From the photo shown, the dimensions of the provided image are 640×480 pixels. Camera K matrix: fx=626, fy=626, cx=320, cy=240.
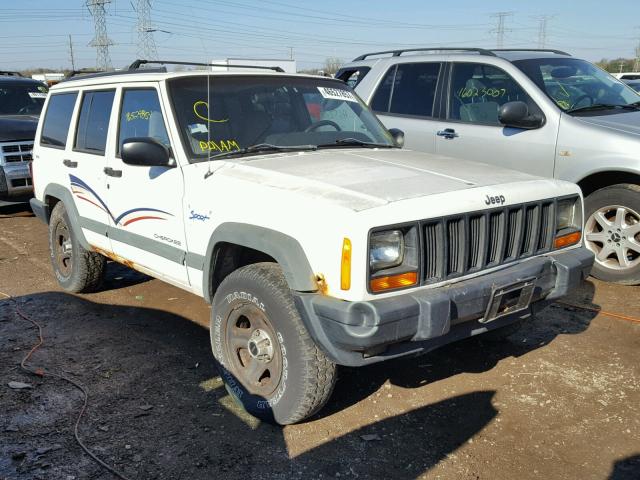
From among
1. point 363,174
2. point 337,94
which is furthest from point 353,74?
point 363,174

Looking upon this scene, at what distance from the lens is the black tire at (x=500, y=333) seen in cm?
435

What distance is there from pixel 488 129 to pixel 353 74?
7.88 feet

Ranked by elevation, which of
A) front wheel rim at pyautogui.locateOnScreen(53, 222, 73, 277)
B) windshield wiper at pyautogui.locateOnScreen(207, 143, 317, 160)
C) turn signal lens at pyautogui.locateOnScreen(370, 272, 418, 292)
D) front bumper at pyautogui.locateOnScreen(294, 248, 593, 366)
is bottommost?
front wheel rim at pyautogui.locateOnScreen(53, 222, 73, 277)

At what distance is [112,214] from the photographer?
183 inches

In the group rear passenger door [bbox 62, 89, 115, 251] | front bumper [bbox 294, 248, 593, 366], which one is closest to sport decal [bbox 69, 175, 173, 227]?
→ rear passenger door [bbox 62, 89, 115, 251]

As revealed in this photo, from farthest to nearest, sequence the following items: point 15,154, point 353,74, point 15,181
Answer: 1. point 15,154
2. point 15,181
3. point 353,74

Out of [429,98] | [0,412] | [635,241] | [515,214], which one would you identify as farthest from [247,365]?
[429,98]

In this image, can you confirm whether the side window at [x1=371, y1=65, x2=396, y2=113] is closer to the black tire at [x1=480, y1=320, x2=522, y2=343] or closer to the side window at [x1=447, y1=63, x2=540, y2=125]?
the side window at [x1=447, y1=63, x2=540, y2=125]

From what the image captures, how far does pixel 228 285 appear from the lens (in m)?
3.51

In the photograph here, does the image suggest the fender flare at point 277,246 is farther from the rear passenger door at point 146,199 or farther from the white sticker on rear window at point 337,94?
the white sticker on rear window at point 337,94

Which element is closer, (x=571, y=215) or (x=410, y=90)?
(x=571, y=215)

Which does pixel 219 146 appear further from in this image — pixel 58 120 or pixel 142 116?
pixel 58 120

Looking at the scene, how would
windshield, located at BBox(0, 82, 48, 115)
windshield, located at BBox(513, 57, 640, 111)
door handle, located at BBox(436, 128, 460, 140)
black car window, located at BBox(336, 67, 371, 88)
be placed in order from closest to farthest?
1. windshield, located at BBox(513, 57, 640, 111)
2. door handle, located at BBox(436, 128, 460, 140)
3. black car window, located at BBox(336, 67, 371, 88)
4. windshield, located at BBox(0, 82, 48, 115)

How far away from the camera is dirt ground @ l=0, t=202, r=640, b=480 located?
309cm
